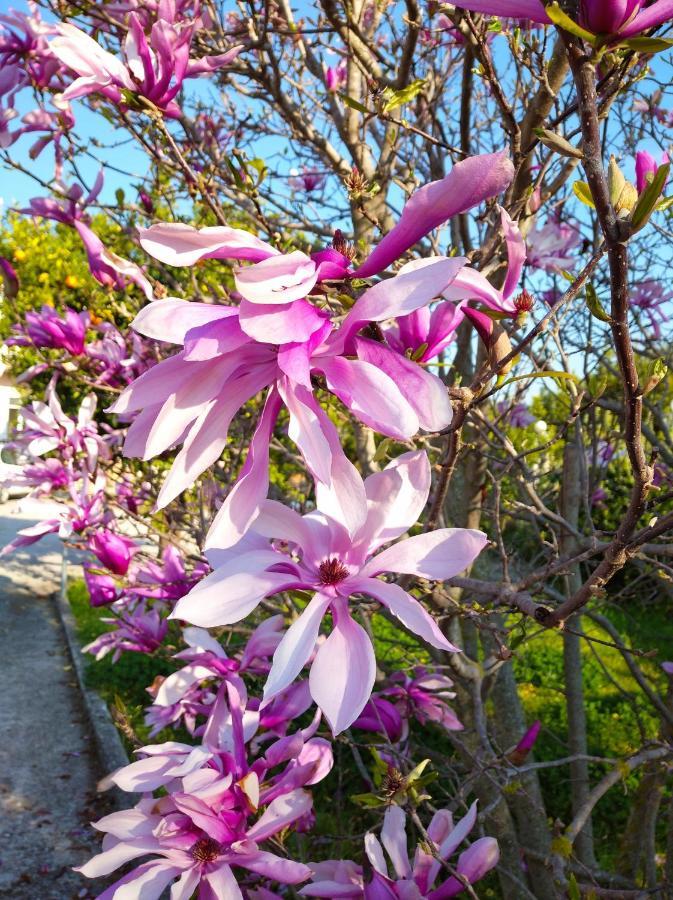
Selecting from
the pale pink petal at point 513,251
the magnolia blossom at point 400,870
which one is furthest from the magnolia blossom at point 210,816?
the pale pink petal at point 513,251

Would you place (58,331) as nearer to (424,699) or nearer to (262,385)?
(424,699)

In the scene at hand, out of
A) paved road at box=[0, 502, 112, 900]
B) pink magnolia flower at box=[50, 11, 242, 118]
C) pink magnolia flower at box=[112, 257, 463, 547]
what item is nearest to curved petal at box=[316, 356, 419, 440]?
pink magnolia flower at box=[112, 257, 463, 547]

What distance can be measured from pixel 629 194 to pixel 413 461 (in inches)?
15.4

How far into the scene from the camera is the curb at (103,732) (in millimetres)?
4289

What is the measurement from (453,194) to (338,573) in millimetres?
521

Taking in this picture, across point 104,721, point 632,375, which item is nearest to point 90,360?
point 632,375

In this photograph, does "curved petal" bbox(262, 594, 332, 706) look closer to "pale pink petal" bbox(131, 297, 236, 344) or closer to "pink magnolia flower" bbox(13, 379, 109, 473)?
"pale pink petal" bbox(131, 297, 236, 344)

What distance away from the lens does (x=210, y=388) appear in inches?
26.6

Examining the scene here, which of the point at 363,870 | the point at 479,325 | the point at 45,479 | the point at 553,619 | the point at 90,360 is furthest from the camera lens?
the point at 90,360

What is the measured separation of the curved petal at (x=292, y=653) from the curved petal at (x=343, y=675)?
2 centimetres

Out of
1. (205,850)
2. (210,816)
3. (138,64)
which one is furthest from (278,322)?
(138,64)

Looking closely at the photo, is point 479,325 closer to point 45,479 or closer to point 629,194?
point 629,194

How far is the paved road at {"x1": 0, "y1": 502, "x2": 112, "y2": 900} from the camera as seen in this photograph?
3629 millimetres

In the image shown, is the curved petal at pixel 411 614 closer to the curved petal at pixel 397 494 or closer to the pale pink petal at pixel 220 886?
the curved petal at pixel 397 494
